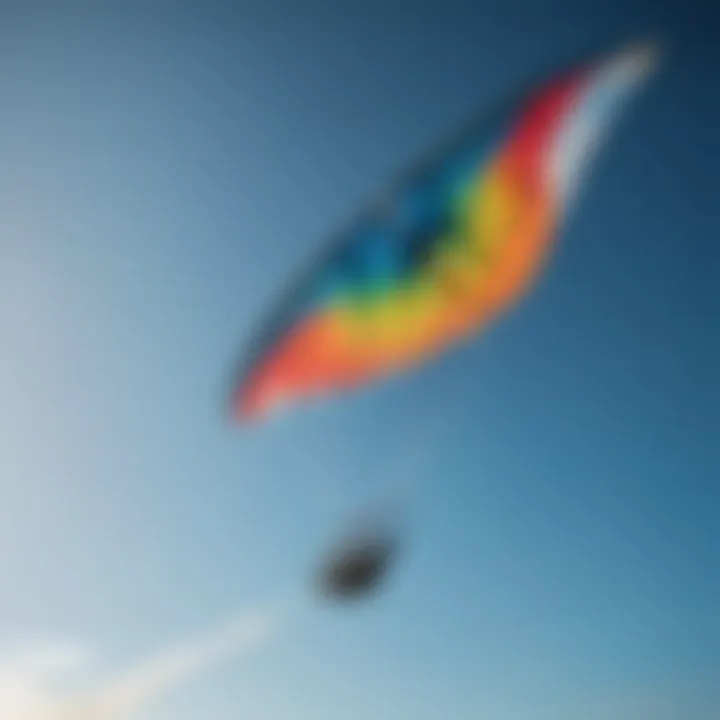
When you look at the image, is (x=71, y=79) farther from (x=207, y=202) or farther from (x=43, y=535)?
(x=43, y=535)

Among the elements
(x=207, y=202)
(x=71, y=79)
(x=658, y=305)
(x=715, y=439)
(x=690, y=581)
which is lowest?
(x=690, y=581)

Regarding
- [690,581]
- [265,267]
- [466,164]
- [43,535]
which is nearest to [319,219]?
[265,267]

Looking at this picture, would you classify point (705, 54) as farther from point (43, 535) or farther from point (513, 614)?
point (43, 535)

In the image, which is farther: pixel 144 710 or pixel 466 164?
pixel 466 164

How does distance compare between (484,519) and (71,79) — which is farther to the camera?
(71,79)

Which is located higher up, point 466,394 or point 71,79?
point 71,79

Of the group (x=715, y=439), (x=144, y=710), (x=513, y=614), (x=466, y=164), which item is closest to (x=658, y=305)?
(x=715, y=439)
